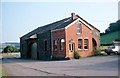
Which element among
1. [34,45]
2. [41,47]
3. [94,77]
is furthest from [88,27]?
[94,77]

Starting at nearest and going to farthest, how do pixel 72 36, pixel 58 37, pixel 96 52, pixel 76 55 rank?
pixel 76 55, pixel 72 36, pixel 58 37, pixel 96 52

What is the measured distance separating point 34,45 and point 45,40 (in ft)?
29.0

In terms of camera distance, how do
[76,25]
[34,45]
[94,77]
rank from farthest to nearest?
[34,45]
[76,25]
[94,77]

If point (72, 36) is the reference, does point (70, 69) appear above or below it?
below

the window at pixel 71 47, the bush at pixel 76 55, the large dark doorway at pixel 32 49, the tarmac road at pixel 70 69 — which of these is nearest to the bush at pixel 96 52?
the window at pixel 71 47

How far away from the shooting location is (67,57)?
146 feet

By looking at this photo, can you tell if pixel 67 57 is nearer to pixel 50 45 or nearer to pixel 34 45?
pixel 50 45

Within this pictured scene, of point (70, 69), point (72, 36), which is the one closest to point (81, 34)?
point (72, 36)

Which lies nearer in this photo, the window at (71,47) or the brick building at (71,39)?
the brick building at (71,39)

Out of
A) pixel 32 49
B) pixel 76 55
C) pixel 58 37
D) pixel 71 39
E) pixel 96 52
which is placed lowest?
pixel 76 55

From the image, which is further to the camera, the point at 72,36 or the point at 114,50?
the point at 114,50

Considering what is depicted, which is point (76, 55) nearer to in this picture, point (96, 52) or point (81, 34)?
point (81, 34)

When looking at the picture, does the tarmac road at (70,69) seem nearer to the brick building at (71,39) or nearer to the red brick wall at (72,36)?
the red brick wall at (72,36)

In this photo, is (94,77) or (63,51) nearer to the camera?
(94,77)
